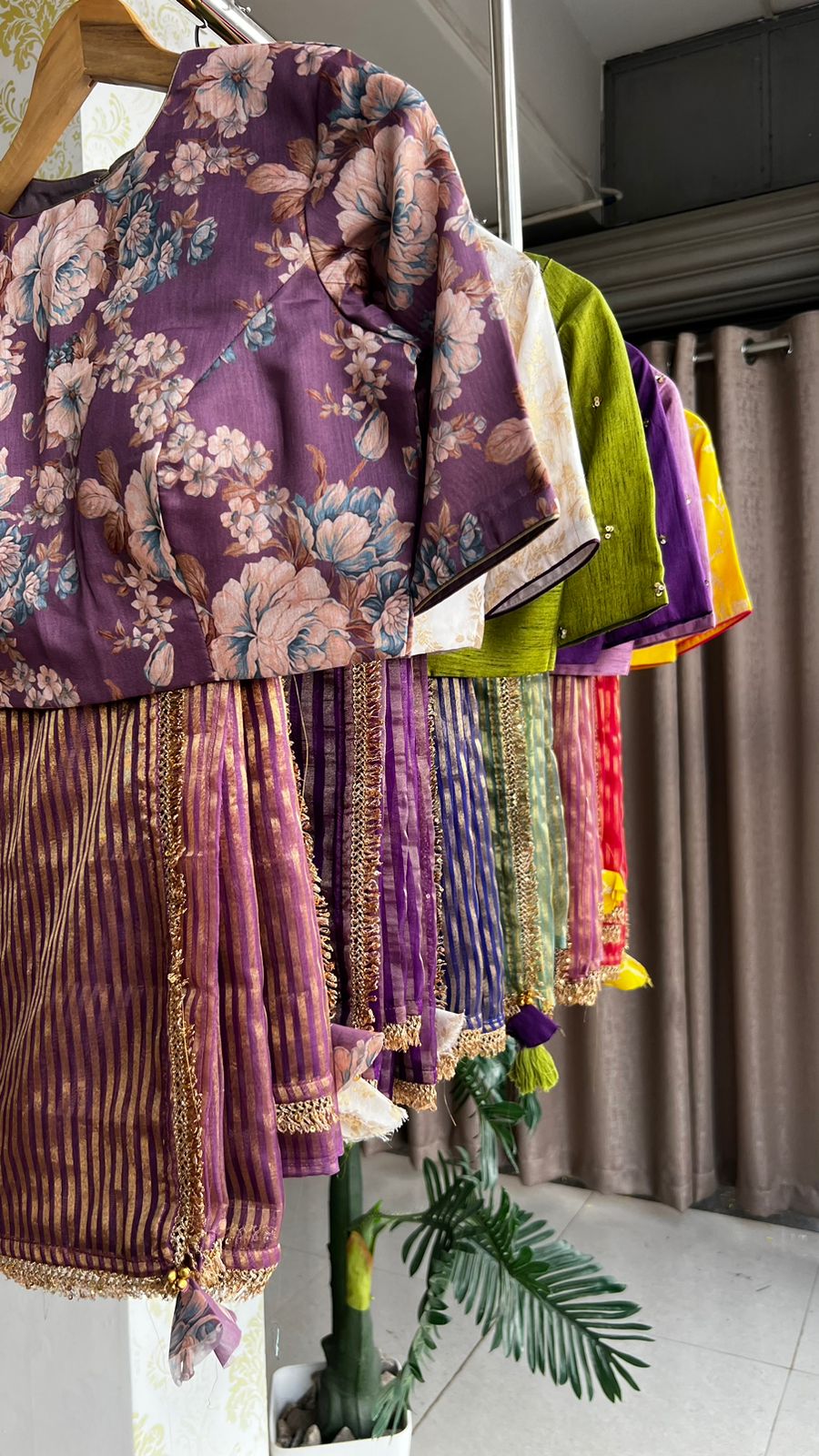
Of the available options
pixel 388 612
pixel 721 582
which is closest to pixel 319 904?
pixel 388 612

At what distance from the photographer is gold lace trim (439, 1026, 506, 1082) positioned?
857 millimetres

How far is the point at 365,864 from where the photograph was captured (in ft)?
2.57

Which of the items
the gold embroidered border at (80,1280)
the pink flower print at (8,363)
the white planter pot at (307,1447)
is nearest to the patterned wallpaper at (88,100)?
the pink flower print at (8,363)

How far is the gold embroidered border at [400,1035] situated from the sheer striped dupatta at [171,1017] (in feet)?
0.47

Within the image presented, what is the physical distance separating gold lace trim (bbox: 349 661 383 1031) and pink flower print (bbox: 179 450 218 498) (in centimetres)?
23

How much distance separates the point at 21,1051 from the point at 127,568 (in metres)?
0.31

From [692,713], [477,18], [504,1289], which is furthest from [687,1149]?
[477,18]

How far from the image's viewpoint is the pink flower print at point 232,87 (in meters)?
0.62

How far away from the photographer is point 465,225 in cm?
57

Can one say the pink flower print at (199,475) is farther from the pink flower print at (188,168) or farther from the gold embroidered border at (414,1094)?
the gold embroidered border at (414,1094)

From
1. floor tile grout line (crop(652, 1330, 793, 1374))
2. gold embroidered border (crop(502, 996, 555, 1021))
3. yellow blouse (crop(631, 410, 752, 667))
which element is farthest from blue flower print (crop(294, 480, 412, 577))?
floor tile grout line (crop(652, 1330, 793, 1374))

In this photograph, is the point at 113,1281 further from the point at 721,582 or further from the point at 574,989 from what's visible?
the point at 721,582

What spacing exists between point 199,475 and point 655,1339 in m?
1.96

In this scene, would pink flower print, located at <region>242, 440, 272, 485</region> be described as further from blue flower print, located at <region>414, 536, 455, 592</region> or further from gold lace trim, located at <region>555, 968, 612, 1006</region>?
gold lace trim, located at <region>555, 968, 612, 1006</region>
